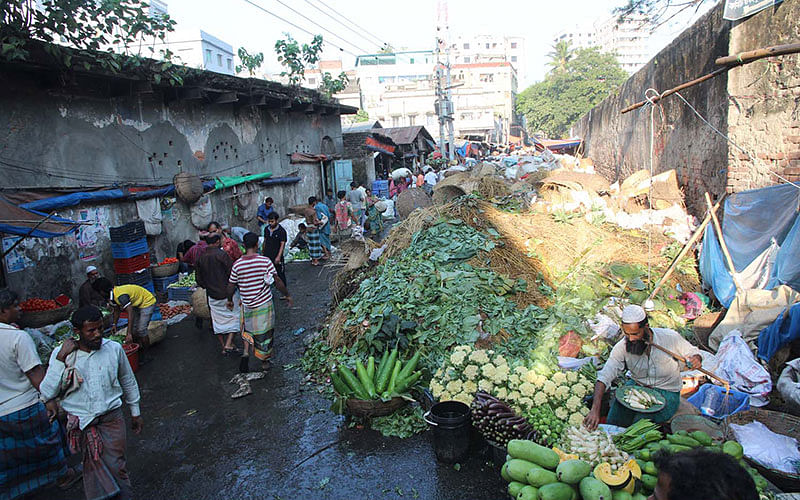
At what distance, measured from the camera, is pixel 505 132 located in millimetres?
62062

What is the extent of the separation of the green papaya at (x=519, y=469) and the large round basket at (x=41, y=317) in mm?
7180

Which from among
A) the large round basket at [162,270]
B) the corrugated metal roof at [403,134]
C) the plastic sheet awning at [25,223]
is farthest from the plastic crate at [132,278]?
the corrugated metal roof at [403,134]

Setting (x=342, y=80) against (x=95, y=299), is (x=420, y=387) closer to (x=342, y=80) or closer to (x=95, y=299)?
(x=95, y=299)

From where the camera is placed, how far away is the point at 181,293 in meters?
9.73

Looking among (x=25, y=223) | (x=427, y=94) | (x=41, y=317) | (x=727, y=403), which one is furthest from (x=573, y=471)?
(x=427, y=94)

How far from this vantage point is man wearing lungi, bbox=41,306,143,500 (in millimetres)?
3498

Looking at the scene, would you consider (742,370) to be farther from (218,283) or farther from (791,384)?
(218,283)

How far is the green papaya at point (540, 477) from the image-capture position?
3146 mm

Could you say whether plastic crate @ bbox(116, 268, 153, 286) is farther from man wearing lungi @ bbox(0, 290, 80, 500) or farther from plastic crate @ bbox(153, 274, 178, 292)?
man wearing lungi @ bbox(0, 290, 80, 500)

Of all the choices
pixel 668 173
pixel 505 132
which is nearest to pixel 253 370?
pixel 668 173

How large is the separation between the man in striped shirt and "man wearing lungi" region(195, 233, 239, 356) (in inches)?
17.6

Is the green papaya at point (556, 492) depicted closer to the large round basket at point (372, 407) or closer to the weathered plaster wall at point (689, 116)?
the large round basket at point (372, 407)

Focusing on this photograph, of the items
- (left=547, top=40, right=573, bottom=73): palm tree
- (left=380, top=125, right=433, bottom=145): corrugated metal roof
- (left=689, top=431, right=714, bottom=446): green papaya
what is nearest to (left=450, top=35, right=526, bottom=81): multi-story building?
(left=547, top=40, right=573, bottom=73): palm tree

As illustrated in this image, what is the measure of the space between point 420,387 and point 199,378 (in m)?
3.12
